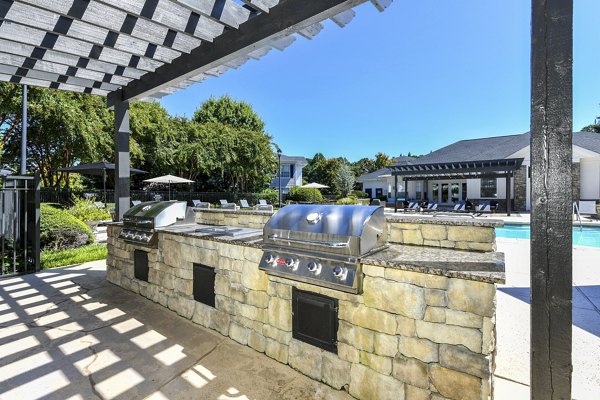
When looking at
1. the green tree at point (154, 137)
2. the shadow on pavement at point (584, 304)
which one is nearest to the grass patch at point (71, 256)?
the shadow on pavement at point (584, 304)

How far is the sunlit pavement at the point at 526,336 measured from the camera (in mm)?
2299

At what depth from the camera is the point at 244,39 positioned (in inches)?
129

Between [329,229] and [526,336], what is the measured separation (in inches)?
103

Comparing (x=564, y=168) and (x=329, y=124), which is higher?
(x=329, y=124)

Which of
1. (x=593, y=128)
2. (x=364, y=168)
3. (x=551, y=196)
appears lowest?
(x=551, y=196)

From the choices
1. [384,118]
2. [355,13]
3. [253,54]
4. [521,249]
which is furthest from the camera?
[384,118]

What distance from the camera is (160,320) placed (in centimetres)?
351

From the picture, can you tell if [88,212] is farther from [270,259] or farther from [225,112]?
[225,112]

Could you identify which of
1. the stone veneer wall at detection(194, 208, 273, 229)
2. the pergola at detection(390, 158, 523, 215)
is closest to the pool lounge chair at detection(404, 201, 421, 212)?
the pergola at detection(390, 158, 523, 215)

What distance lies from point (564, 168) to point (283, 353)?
2.41 m

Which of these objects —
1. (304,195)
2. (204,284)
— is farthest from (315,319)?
(304,195)

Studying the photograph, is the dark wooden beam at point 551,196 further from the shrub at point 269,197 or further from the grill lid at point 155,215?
the shrub at point 269,197

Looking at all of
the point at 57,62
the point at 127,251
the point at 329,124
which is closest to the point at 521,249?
the point at 127,251

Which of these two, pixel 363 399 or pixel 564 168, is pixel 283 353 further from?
pixel 564 168
